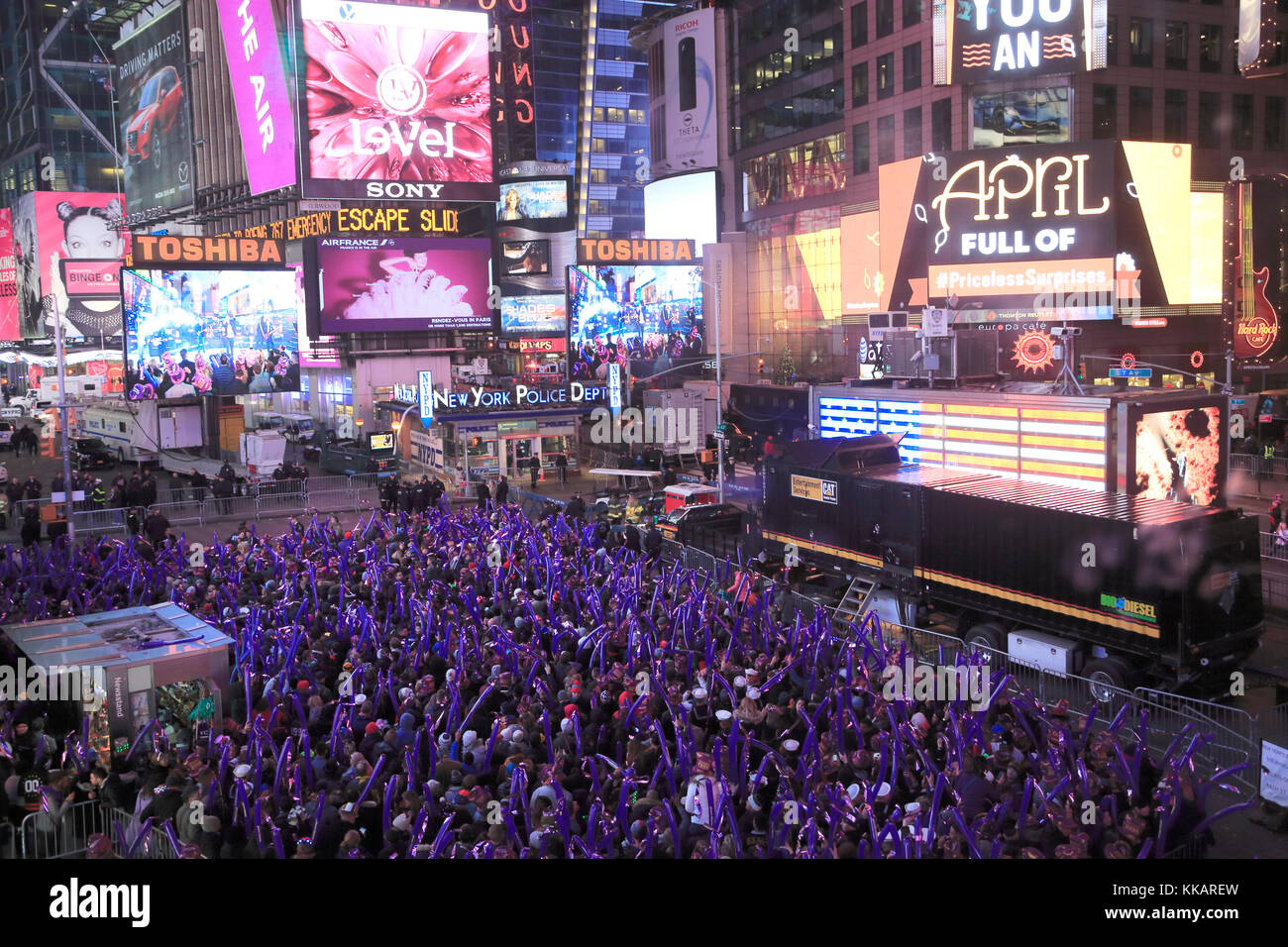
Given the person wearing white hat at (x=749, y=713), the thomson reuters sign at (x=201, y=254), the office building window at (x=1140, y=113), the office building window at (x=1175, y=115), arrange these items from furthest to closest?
the office building window at (x=1175, y=115)
the office building window at (x=1140, y=113)
the thomson reuters sign at (x=201, y=254)
the person wearing white hat at (x=749, y=713)

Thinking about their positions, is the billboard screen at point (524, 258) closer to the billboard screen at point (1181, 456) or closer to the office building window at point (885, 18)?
the office building window at point (885, 18)

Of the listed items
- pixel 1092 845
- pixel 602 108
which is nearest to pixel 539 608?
pixel 1092 845

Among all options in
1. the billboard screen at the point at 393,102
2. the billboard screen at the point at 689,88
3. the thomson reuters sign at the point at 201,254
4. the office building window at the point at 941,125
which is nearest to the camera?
the billboard screen at the point at 393,102

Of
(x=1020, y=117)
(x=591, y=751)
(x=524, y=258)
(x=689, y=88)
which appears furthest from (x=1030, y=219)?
(x=524, y=258)

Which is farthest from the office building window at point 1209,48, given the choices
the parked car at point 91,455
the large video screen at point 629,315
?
the parked car at point 91,455

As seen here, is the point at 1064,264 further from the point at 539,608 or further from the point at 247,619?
the point at 247,619

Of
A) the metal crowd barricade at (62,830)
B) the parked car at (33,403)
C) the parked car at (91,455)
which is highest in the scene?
the parked car at (33,403)
